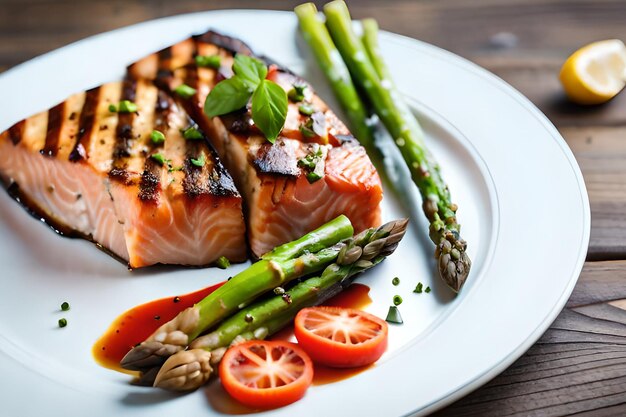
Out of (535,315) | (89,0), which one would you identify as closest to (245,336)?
(535,315)

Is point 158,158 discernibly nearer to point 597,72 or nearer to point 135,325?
point 135,325

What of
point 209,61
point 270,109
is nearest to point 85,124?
point 209,61

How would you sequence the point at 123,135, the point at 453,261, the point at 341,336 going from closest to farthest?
the point at 341,336, the point at 453,261, the point at 123,135

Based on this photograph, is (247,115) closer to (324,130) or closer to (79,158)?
(324,130)

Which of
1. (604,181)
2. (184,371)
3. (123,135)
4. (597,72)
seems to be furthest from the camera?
(597,72)

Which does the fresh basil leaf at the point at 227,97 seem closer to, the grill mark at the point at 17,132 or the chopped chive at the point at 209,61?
the chopped chive at the point at 209,61

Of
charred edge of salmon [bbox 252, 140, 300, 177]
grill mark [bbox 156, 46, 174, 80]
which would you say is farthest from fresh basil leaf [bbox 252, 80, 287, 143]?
grill mark [bbox 156, 46, 174, 80]

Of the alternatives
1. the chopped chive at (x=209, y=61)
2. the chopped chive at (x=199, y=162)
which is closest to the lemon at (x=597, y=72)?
the chopped chive at (x=209, y=61)

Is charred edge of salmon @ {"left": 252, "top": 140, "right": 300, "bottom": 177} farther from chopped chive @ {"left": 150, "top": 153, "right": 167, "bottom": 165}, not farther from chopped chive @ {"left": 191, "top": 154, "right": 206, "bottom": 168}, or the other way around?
chopped chive @ {"left": 150, "top": 153, "right": 167, "bottom": 165}

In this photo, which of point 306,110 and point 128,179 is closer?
point 128,179
